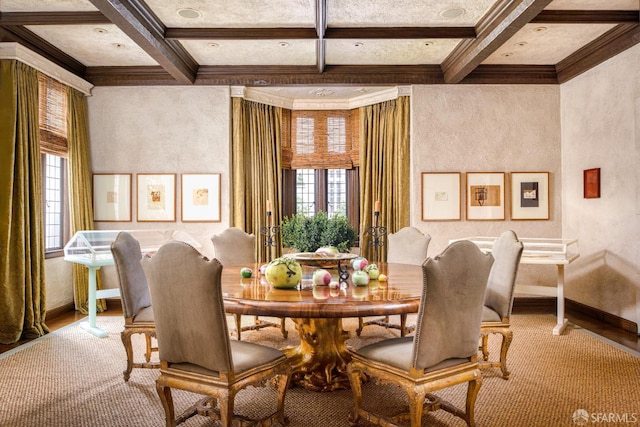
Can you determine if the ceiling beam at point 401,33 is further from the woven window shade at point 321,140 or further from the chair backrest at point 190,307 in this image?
the chair backrest at point 190,307

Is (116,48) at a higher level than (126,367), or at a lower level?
higher

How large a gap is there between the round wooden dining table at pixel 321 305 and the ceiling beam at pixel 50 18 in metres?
2.65

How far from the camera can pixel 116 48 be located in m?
5.00

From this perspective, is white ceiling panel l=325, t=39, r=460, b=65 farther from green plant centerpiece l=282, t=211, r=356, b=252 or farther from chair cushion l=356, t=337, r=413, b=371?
chair cushion l=356, t=337, r=413, b=371

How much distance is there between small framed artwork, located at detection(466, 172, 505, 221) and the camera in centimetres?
572

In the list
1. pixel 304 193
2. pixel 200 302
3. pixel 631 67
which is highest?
pixel 631 67

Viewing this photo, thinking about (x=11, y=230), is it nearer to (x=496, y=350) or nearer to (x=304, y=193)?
(x=304, y=193)

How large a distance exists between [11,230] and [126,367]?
6.33ft

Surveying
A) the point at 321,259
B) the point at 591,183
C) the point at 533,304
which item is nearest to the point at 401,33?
the point at 321,259

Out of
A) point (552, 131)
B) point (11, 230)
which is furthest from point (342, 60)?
point (11, 230)

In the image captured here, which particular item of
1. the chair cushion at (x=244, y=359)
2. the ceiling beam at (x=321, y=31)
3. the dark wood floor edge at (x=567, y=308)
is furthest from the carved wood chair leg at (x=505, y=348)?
the ceiling beam at (x=321, y=31)

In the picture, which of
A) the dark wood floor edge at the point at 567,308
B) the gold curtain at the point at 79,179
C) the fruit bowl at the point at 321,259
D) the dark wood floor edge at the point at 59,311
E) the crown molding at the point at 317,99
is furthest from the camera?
the crown molding at the point at 317,99

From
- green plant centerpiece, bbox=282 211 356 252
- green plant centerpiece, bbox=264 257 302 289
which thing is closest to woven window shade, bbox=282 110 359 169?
green plant centerpiece, bbox=282 211 356 252

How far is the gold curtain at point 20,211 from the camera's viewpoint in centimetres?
423
